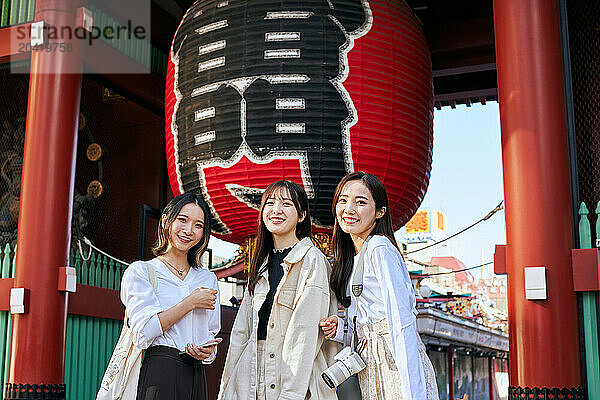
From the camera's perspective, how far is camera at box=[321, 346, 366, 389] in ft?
8.60

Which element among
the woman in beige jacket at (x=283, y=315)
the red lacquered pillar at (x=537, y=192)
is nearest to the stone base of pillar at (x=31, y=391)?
the woman in beige jacket at (x=283, y=315)

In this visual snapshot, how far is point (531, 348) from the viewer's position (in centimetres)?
423

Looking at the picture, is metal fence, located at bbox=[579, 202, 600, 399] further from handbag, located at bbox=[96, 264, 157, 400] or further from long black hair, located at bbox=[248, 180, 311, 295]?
handbag, located at bbox=[96, 264, 157, 400]

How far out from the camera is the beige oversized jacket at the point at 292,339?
286 centimetres

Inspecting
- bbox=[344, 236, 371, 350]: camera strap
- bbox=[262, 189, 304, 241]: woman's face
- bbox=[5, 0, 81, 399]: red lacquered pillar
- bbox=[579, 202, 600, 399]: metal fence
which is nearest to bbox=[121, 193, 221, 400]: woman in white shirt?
bbox=[262, 189, 304, 241]: woman's face

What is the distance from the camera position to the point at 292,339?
2.88 meters

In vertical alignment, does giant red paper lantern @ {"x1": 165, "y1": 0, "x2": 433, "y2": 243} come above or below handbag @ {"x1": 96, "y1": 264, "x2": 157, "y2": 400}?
above

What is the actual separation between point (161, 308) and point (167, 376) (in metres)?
0.27

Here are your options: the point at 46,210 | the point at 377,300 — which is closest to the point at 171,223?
the point at 377,300

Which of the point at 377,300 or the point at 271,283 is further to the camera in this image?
the point at 271,283

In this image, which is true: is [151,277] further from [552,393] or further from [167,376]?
[552,393]

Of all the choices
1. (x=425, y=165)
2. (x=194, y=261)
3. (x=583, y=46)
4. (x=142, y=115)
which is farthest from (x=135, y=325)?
(x=142, y=115)

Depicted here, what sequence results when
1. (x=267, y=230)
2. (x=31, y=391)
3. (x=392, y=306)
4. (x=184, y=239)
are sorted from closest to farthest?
(x=392, y=306), (x=184, y=239), (x=267, y=230), (x=31, y=391)

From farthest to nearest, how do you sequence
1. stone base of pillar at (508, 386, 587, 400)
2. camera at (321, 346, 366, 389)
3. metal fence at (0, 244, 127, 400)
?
metal fence at (0, 244, 127, 400) → stone base of pillar at (508, 386, 587, 400) → camera at (321, 346, 366, 389)
